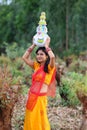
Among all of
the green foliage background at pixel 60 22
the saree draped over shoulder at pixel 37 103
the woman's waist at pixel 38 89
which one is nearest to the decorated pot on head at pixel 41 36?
the saree draped over shoulder at pixel 37 103

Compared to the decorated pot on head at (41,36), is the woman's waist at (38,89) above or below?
below

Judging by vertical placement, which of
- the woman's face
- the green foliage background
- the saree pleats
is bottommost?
the saree pleats

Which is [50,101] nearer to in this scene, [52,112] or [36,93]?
[52,112]

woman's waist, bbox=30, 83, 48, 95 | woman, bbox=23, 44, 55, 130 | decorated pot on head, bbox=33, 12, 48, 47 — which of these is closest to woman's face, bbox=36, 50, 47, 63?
woman, bbox=23, 44, 55, 130

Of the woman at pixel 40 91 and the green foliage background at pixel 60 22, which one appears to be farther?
the green foliage background at pixel 60 22

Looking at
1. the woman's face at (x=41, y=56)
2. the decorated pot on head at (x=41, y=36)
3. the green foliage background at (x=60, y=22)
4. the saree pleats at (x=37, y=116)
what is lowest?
the saree pleats at (x=37, y=116)

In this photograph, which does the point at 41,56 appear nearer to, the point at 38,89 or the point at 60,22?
the point at 38,89

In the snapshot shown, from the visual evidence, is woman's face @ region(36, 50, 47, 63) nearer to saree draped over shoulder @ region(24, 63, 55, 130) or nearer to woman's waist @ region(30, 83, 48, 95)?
saree draped over shoulder @ region(24, 63, 55, 130)

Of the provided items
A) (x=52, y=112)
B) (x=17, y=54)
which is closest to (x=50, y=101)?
(x=52, y=112)

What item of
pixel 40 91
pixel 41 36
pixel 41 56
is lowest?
pixel 40 91

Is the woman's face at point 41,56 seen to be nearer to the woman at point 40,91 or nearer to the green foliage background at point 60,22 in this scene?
the woman at point 40,91

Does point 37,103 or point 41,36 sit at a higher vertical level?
point 41,36

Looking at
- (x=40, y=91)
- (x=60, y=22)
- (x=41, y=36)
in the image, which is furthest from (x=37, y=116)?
(x=60, y=22)

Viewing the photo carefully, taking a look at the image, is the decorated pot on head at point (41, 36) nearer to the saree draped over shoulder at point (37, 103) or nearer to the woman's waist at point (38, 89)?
the saree draped over shoulder at point (37, 103)
